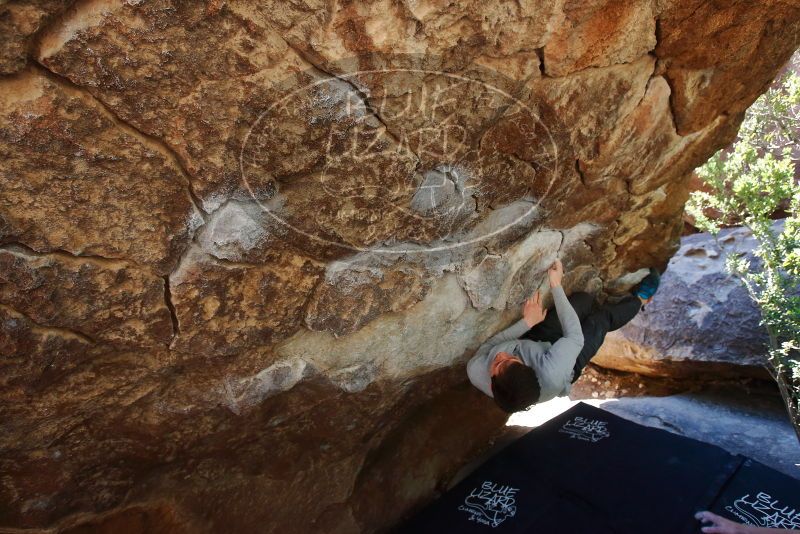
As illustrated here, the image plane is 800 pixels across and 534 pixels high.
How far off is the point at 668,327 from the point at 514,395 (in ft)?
9.14

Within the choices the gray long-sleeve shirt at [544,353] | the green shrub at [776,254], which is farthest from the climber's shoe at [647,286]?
the gray long-sleeve shirt at [544,353]

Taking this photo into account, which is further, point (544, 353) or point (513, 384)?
point (544, 353)

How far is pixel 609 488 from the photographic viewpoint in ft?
7.41

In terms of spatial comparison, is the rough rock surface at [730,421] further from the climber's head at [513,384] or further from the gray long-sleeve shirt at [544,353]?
the climber's head at [513,384]

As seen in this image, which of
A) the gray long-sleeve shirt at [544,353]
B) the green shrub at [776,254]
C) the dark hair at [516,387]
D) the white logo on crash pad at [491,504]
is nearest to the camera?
the dark hair at [516,387]

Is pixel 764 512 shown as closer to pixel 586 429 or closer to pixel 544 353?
pixel 586 429

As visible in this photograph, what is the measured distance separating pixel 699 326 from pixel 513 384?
9.08ft

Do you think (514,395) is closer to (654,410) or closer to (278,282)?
(278,282)

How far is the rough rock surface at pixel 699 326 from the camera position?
144 inches

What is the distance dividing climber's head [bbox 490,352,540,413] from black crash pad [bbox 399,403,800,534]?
0.63m


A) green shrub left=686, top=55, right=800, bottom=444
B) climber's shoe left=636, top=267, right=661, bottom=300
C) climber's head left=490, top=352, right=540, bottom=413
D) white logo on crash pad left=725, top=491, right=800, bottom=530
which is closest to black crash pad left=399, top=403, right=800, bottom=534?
white logo on crash pad left=725, top=491, right=800, bottom=530

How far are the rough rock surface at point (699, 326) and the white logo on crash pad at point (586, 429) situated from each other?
1.62m

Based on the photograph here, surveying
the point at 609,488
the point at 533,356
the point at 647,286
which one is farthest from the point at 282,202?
the point at 647,286

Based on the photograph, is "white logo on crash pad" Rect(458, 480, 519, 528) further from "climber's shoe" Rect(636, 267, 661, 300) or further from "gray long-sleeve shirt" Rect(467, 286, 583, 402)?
"climber's shoe" Rect(636, 267, 661, 300)
